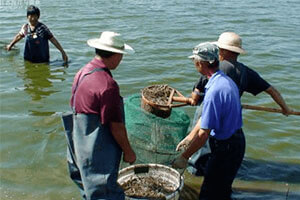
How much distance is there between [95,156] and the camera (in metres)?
3.98

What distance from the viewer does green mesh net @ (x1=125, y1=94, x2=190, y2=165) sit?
5383 mm

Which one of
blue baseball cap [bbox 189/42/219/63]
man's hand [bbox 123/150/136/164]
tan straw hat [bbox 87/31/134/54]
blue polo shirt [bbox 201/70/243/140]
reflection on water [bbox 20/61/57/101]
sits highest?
tan straw hat [bbox 87/31/134/54]

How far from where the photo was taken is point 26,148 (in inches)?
270

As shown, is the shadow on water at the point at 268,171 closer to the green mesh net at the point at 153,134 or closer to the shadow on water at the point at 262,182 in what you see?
the shadow on water at the point at 262,182

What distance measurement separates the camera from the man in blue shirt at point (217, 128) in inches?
167

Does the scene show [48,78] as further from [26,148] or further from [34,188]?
[34,188]

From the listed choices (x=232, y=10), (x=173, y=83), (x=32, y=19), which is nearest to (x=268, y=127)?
(x=173, y=83)

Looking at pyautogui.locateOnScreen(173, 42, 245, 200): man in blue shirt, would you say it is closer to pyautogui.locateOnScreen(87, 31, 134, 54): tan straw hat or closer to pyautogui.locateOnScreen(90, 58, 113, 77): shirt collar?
pyautogui.locateOnScreen(87, 31, 134, 54): tan straw hat

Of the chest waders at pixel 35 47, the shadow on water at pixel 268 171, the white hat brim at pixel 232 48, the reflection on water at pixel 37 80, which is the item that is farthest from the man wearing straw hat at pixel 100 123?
the chest waders at pixel 35 47

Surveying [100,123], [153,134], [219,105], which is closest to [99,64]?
[100,123]

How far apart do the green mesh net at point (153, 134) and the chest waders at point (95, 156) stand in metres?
1.30

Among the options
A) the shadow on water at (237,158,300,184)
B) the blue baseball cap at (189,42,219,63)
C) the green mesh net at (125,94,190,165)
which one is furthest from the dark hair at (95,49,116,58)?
the shadow on water at (237,158,300,184)

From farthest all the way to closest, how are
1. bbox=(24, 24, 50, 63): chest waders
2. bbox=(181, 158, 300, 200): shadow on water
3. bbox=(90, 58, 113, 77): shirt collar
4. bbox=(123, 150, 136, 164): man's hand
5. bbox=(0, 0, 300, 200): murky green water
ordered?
bbox=(24, 24, 50, 63): chest waders, bbox=(0, 0, 300, 200): murky green water, bbox=(181, 158, 300, 200): shadow on water, bbox=(123, 150, 136, 164): man's hand, bbox=(90, 58, 113, 77): shirt collar

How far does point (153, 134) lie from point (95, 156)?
1549mm
